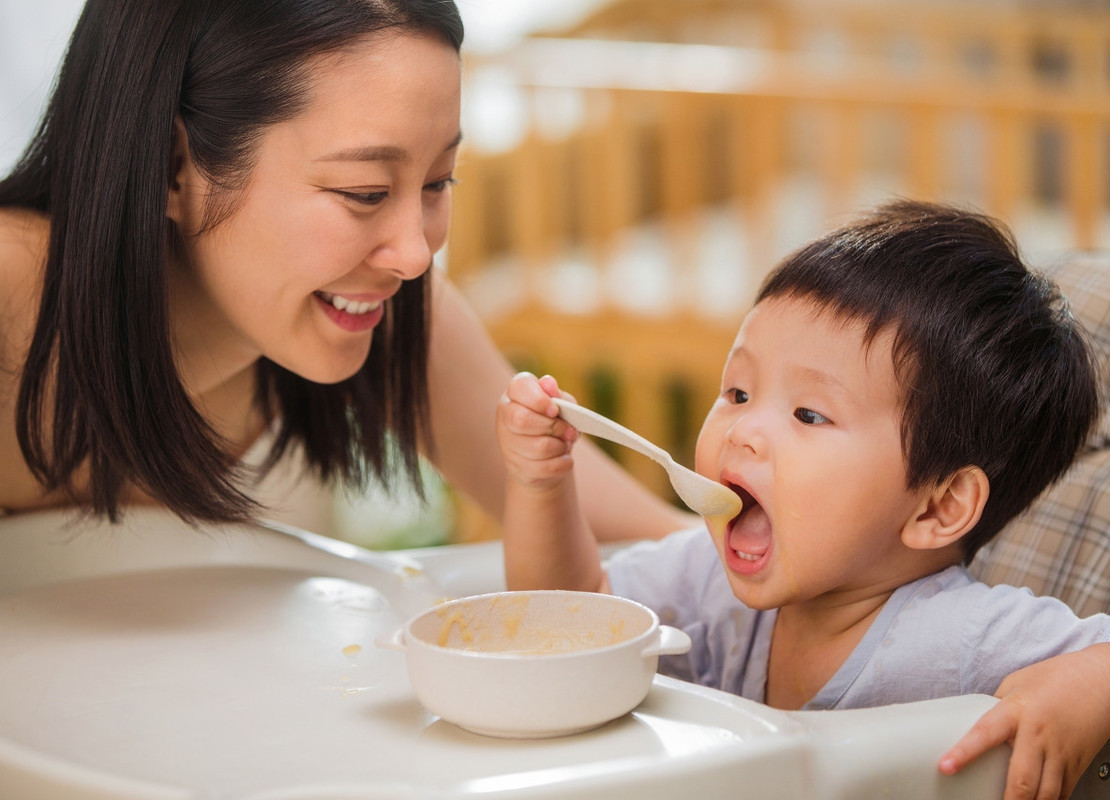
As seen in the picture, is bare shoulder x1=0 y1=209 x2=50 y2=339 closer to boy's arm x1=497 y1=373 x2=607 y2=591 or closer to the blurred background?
boy's arm x1=497 y1=373 x2=607 y2=591

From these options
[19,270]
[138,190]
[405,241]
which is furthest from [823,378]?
[19,270]

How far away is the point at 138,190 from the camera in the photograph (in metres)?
1.03

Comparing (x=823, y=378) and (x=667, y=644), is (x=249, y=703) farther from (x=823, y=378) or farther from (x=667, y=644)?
(x=823, y=378)

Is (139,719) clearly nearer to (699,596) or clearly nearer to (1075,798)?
(699,596)

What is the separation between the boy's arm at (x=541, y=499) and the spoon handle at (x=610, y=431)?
1.6 inches

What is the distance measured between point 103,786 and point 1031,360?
764 millimetres

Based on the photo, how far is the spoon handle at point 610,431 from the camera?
36.7 inches

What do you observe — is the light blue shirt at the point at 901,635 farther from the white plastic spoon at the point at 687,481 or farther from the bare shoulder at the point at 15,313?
the bare shoulder at the point at 15,313

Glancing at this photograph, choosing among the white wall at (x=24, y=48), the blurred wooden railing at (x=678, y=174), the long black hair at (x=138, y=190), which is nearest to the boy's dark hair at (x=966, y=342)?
the long black hair at (x=138, y=190)

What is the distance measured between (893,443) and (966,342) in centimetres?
10

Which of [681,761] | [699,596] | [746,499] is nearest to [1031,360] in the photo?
[746,499]

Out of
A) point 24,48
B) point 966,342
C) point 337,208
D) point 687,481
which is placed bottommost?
point 687,481

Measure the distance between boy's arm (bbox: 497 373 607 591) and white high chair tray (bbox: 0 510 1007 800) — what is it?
0.09 metres

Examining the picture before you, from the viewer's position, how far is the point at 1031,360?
3.22ft
